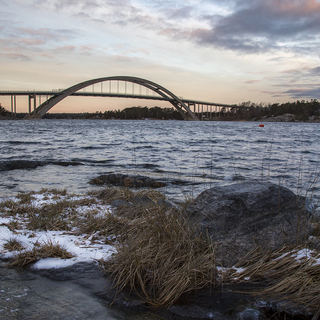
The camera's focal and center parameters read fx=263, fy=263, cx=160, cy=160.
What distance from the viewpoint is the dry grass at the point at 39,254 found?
2559 mm

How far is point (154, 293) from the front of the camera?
6.98ft

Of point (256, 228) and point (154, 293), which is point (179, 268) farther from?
point (256, 228)

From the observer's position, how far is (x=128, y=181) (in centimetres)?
697

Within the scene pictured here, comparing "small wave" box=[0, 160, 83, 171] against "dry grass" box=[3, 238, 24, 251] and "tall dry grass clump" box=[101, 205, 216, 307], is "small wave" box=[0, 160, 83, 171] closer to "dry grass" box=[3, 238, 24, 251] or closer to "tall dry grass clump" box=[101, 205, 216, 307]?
"dry grass" box=[3, 238, 24, 251]

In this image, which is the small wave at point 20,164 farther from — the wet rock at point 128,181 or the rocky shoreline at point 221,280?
the rocky shoreline at point 221,280

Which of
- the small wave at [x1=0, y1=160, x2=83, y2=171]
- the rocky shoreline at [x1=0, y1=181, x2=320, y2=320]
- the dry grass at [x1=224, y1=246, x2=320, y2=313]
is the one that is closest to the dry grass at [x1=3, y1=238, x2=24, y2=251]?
the rocky shoreline at [x1=0, y1=181, x2=320, y2=320]

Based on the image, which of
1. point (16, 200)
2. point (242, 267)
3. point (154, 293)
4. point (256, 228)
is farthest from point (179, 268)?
point (16, 200)

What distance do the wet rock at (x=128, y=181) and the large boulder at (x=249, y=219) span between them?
4.06 m

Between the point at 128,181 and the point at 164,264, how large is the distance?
475 centimetres

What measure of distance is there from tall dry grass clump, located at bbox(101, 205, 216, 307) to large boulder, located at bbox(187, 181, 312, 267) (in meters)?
0.17

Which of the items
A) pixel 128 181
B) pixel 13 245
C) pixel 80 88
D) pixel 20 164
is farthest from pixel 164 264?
pixel 80 88

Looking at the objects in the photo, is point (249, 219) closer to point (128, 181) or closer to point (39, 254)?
point (39, 254)

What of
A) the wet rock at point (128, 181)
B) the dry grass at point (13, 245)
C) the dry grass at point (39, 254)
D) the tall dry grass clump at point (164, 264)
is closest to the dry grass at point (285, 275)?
the tall dry grass clump at point (164, 264)

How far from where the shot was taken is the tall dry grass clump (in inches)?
84.8
